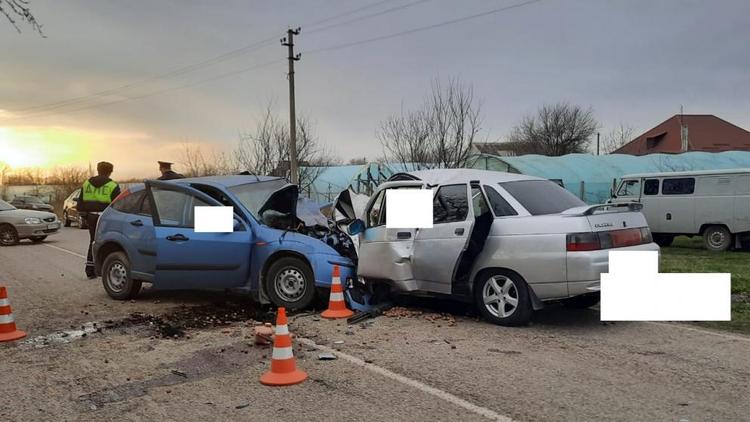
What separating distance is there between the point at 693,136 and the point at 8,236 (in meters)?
51.3

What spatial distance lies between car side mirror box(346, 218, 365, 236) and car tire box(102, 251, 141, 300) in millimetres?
3319

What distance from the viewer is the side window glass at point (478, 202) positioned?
21.4 ft

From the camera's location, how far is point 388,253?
6.89 m

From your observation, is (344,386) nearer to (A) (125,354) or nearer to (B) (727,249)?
(A) (125,354)

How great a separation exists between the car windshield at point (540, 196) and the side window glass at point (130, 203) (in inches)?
201

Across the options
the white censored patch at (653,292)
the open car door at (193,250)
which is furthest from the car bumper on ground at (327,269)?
the white censored patch at (653,292)

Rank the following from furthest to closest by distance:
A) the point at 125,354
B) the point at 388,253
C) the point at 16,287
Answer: the point at 16,287, the point at 388,253, the point at 125,354

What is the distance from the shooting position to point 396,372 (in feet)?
15.9

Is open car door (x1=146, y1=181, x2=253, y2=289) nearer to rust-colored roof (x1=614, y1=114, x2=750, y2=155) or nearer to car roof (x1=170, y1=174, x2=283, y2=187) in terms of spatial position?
car roof (x1=170, y1=174, x2=283, y2=187)

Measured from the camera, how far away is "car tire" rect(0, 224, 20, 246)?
17.5 m

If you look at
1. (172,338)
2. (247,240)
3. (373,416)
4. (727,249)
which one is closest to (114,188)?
(247,240)

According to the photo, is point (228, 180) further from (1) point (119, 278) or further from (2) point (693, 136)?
(2) point (693, 136)

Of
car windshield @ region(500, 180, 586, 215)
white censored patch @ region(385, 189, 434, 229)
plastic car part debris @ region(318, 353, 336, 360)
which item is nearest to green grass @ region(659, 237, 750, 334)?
car windshield @ region(500, 180, 586, 215)

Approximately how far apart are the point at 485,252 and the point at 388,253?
1.20 metres
